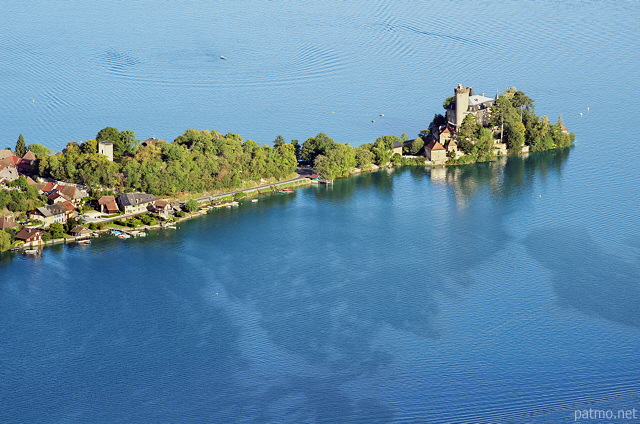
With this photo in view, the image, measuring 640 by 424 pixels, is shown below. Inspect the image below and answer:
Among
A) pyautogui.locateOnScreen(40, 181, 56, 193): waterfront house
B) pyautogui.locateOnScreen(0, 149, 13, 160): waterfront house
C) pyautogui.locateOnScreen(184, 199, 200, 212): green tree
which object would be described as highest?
pyautogui.locateOnScreen(0, 149, 13, 160): waterfront house

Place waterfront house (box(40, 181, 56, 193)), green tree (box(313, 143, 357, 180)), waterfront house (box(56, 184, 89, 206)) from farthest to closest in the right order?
green tree (box(313, 143, 357, 180))
waterfront house (box(40, 181, 56, 193))
waterfront house (box(56, 184, 89, 206))

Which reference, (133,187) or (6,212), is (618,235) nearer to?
(133,187)

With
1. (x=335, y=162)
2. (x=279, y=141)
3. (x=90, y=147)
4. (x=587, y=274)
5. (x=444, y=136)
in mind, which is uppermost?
(x=90, y=147)

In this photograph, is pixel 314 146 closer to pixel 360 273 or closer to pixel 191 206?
pixel 191 206

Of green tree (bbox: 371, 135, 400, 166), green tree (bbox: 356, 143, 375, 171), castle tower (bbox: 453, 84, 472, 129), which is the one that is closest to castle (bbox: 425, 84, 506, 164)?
castle tower (bbox: 453, 84, 472, 129)

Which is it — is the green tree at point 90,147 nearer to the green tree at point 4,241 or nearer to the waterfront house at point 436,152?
the green tree at point 4,241

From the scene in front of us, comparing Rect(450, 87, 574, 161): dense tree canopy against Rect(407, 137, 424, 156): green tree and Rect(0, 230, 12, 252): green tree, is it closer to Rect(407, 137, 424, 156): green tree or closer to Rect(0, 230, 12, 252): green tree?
Rect(407, 137, 424, 156): green tree

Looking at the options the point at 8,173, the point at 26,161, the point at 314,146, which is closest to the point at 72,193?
the point at 8,173
